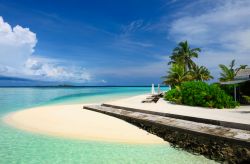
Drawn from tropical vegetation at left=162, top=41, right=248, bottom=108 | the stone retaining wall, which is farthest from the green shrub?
the stone retaining wall

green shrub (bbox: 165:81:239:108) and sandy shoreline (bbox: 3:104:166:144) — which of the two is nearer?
sandy shoreline (bbox: 3:104:166:144)

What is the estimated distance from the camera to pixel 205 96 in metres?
15.2

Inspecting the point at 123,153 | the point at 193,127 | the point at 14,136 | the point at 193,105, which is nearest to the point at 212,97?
the point at 193,105

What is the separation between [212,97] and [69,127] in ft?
29.7

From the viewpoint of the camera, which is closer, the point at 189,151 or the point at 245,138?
the point at 245,138

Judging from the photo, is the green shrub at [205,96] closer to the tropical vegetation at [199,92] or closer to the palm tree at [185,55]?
the tropical vegetation at [199,92]

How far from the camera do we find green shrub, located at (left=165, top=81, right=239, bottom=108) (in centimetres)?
1464

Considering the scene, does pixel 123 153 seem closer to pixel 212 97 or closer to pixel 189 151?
pixel 189 151

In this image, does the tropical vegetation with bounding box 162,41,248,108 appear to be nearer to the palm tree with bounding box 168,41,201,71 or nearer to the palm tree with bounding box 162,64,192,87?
the palm tree with bounding box 162,64,192,87

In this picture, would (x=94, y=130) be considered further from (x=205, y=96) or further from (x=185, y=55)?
(x=185, y=55)

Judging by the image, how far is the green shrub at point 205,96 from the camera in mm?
14641

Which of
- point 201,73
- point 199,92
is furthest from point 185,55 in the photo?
point 199,92

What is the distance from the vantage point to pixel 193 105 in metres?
15.9

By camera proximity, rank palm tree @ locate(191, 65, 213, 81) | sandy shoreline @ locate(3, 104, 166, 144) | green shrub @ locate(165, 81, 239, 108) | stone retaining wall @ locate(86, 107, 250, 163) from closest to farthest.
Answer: stone retaining wall @ locate(86, 107, 250, 163)
sandy shoreline @ locate(3, 104, 166, 144)
green shrub @ locate(165, 81, 239, 108)
palm tree @ locate(191, 65, 213, 81)
